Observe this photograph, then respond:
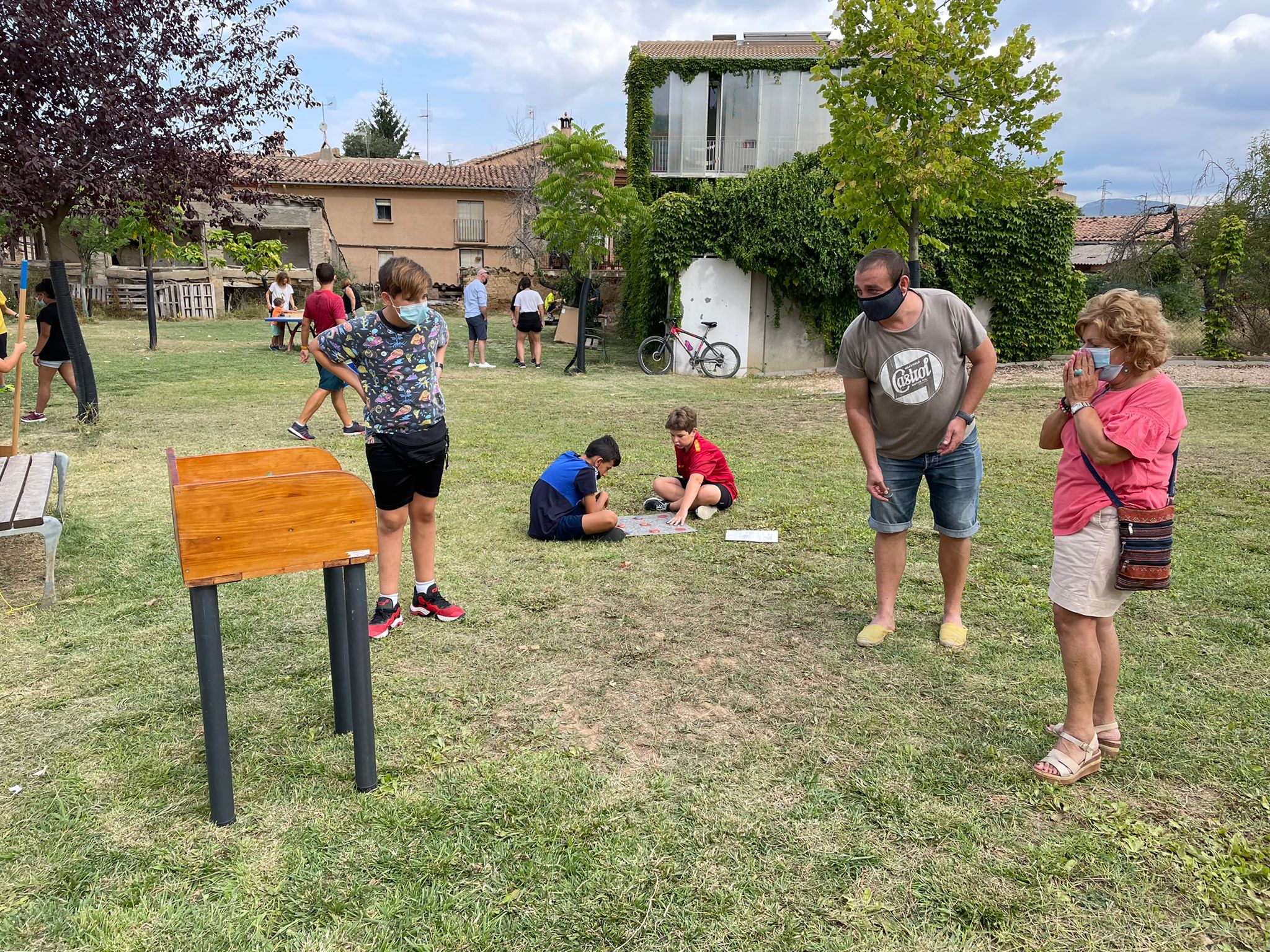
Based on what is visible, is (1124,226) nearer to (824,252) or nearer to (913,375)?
(824,252)

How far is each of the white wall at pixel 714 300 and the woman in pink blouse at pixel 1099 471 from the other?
15.0m

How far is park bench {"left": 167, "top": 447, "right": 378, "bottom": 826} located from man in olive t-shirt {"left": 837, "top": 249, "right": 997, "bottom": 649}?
2271mm

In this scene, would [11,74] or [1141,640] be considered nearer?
[1141,640]

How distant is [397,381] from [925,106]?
10670mm

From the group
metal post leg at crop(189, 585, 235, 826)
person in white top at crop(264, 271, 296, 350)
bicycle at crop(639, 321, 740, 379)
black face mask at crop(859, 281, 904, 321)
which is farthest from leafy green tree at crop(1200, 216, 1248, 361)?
metal post leg at crop(189, 585, 235, 826)

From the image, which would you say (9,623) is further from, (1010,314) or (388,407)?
(1010,314)

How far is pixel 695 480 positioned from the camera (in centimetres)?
625

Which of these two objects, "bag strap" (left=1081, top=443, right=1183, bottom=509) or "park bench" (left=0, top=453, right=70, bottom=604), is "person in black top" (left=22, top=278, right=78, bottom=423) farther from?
"bag strap" (left=1081, top=443, right=1183, bottom=509)

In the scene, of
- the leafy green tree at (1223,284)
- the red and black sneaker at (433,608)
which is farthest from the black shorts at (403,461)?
the leafy green tree at (1223,284)

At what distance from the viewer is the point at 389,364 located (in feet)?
12.8

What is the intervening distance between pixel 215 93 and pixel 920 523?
8951mm

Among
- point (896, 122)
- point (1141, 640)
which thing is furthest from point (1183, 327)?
point (1141, 640)

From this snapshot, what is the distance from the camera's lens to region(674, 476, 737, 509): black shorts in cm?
655

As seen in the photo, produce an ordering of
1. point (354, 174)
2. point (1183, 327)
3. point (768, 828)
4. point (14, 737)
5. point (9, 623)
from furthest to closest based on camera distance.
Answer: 1. point (354, 174)
2. point (1183, 327)
3. point (9, 623)
4. point (14, 737)
5. point (768, 828)
